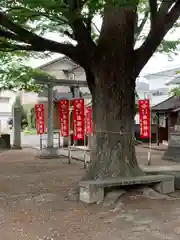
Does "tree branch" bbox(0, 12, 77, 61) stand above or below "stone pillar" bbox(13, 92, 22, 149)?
above

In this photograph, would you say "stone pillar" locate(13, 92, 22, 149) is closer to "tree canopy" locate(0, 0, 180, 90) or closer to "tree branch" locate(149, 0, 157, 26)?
"tree canopy" locate(0, 0, 180, 90)

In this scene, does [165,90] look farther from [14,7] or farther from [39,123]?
[14,7]

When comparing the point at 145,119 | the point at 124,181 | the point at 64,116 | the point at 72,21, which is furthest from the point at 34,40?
the point at 145,119

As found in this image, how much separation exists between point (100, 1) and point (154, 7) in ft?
5.70

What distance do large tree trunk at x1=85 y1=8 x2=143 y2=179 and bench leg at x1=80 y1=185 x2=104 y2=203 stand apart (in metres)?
0.66

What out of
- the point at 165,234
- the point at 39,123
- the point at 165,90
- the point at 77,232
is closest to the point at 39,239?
the point at 77,232

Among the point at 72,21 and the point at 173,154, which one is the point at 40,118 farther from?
the point at 72,21

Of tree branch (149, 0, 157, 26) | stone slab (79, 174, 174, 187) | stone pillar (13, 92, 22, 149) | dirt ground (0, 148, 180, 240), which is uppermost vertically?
tree branch (149, 0, 157, 26)

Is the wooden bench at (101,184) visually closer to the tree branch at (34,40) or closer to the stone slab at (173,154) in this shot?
the tree branch at (34,40)

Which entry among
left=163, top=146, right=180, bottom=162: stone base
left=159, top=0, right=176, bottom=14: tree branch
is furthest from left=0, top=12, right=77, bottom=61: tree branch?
left=163, top=146, right=180, bottom=162: stone base

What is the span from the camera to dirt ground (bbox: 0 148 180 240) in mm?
5422

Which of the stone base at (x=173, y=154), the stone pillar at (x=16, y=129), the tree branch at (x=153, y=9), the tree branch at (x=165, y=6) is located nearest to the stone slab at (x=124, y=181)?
the tree branch at (x=153, y=9)

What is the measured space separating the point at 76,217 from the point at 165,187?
2.68 meters

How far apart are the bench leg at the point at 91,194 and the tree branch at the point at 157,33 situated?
2812mm
